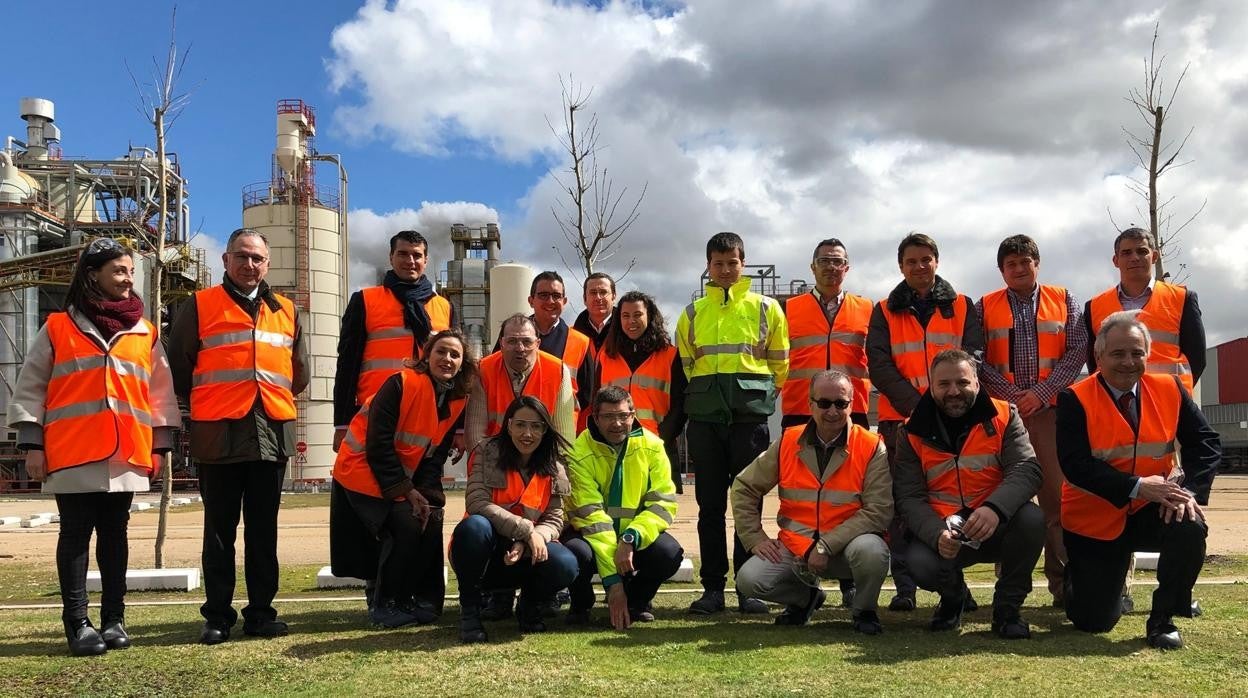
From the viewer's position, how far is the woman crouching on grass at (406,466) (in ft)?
16.7

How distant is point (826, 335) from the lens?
6023mm

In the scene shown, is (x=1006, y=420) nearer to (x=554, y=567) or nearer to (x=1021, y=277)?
(x=1021, y=277)

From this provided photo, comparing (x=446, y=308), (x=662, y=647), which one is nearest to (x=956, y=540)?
(x=662, y=647)

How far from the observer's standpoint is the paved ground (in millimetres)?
10906

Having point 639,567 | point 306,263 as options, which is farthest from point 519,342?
point 306,263

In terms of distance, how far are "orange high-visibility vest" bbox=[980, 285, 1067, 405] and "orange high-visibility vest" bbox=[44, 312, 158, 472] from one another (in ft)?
15.8

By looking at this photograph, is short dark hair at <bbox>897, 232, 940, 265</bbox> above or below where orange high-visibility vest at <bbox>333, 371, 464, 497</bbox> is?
above

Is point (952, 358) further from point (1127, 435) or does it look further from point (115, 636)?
point (115, 636)

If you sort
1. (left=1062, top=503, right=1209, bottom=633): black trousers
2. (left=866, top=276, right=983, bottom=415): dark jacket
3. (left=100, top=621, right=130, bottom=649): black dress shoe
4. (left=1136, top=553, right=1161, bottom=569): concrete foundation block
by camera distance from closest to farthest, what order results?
(left=1062, top=503, right=1209, bottom=633): black trousers
(left=100, top=621, right=130, bottom=649): black dress shoe
(left=866, top=276, right=983, bottom=415): dark jacket
(left=1136, top=553, right=1161, bottom=569): concrete foundation block

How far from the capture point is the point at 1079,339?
18.5 ft

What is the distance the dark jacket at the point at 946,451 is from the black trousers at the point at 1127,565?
0.43m

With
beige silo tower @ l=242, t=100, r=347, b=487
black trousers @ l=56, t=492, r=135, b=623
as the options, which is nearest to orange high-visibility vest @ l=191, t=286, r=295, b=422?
black trousers @ l=56, t=492, r=135, b=623

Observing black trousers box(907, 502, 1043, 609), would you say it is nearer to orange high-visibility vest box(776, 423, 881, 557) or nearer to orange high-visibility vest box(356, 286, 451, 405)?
orange high-visibility vest box(776, 423, 881, 557)

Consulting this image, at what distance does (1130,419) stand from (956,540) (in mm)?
1050
